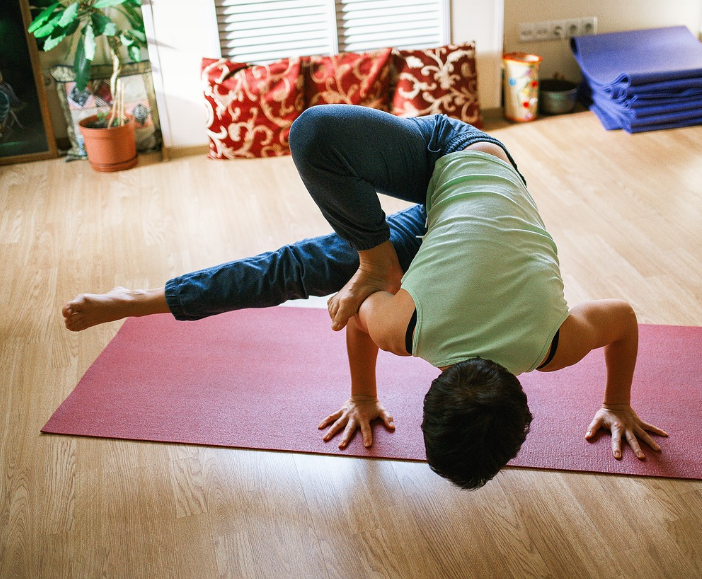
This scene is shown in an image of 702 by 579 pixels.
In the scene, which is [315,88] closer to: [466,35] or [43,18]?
[466,35]

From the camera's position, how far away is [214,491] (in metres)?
1.78

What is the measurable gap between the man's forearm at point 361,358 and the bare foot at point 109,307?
0.46 m

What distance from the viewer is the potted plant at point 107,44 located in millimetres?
3371

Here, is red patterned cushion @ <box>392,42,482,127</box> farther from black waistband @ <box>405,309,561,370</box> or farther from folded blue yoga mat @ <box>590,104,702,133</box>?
black waistband @ <box>405,309,561,370</box>

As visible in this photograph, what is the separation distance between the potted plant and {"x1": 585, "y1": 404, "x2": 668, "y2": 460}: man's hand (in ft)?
8.50

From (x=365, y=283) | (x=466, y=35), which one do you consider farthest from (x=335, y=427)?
(x=466, y=35)

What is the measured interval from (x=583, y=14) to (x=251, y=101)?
6.08ft

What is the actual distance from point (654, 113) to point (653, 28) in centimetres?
70

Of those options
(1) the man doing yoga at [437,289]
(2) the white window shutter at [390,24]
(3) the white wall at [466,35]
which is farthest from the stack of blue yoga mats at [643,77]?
(1) the man doing yoga at [437,289]

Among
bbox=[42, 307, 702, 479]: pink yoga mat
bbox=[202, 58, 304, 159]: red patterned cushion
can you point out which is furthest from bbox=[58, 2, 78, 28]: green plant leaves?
bbox=[42, 307, 702, 479]: pink yoga mat

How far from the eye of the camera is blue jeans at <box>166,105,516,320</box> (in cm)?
161

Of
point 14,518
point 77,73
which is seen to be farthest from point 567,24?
point 14,518

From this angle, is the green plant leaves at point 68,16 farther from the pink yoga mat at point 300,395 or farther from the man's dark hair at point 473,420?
the man's dark hair at point 473,420

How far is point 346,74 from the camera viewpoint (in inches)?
145
